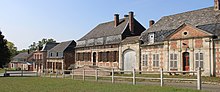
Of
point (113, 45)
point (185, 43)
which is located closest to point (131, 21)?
point (113, 45)

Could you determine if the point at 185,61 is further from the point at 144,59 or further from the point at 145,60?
the point at 144,59

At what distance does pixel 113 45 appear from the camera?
38688mm

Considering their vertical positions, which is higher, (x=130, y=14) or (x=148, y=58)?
(x=130, y=14)

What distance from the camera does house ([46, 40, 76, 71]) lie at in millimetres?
54719

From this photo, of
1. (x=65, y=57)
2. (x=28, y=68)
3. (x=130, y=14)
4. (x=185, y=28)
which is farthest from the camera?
(x=28, y=68)

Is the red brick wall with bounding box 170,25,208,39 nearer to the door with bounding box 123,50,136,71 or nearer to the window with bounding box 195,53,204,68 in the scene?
the window with bounding box 195,53,204,68

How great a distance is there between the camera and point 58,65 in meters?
56.3

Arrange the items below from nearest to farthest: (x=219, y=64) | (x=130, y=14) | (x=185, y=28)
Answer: (x=219, y=64), (x=185, y=28), (x=130, y=14)

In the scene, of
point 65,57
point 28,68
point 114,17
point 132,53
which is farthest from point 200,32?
point 28,68

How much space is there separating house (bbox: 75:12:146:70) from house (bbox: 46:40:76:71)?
24.0ft

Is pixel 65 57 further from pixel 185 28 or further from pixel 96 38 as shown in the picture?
pixel 185 28

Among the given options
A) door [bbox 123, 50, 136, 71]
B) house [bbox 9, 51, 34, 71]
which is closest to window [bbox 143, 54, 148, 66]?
door [bbox 123, 50, 136, 71]

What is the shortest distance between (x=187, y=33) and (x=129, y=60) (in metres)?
10.1

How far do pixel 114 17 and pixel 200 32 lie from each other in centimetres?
1800
